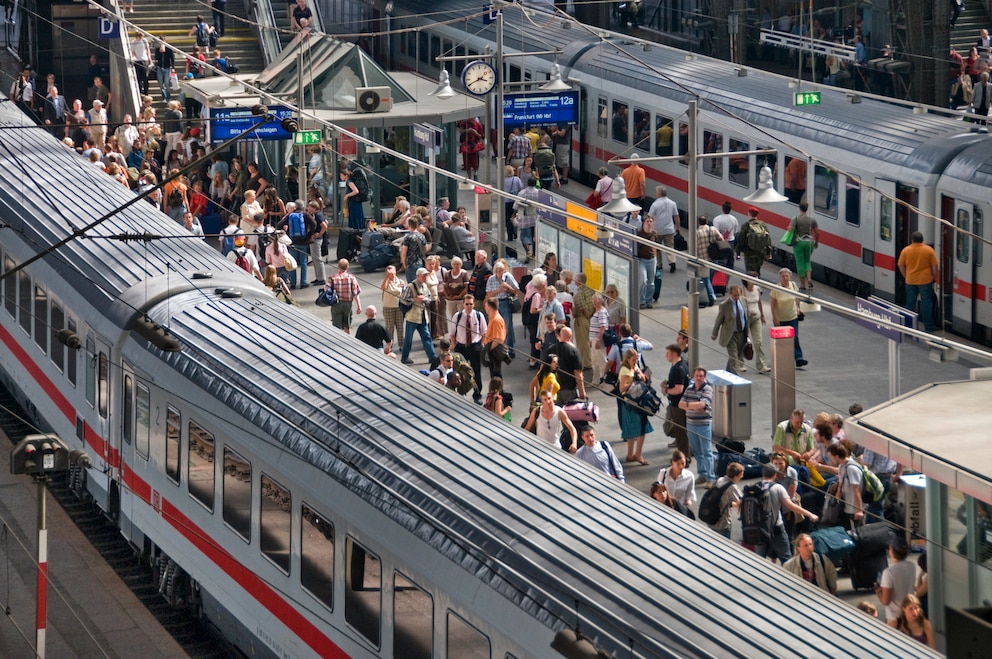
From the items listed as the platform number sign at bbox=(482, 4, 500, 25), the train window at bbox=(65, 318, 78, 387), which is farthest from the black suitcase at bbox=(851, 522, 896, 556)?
the platform number sign at bbox=(482, 4, 500, 25)

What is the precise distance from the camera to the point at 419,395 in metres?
14.9

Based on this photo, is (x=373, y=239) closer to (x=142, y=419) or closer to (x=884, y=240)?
(x=884, y=240)

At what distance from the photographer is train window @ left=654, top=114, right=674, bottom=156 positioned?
34.8 metres

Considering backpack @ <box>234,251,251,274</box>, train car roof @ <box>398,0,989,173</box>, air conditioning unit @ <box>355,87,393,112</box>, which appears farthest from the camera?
air conditioning unit @ <box>355,87,393,112</box>

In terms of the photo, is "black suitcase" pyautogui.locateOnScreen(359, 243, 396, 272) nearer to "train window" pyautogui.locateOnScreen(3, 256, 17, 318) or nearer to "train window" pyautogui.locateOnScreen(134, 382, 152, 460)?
"train window" pyautogui.locateOnScreen(3, 256, 17, 318)

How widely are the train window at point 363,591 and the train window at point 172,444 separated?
3.57 m

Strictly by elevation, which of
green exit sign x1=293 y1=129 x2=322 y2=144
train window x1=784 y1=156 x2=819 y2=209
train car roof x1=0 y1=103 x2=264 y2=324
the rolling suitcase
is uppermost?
green exit sign x1=293 y1=129 x2=322 y2=144

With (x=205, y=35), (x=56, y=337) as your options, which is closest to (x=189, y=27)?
(x=205, y=35)

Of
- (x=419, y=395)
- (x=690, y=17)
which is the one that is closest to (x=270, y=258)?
(x=419, y=395)

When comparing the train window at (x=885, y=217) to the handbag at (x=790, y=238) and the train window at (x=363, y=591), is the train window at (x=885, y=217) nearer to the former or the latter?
the handbag at (x=790, y=238)

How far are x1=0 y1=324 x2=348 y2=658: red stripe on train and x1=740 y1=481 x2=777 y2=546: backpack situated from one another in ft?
15.5

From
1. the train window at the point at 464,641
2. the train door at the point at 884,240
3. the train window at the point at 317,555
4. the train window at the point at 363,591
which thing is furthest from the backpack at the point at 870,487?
the train door at the point at 884,240

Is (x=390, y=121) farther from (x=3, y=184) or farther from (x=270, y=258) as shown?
(x=3, y=184)

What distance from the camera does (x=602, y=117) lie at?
3775 cm
